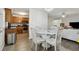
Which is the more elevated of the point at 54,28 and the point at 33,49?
the point at 54,28

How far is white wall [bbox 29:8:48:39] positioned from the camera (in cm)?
238

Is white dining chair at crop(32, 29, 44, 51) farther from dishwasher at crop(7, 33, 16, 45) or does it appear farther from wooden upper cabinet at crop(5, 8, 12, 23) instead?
wooden upper cabinet at crop(5, 8, 12, 23)

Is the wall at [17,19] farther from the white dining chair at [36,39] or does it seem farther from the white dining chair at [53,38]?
the white dining chair at [53,38]

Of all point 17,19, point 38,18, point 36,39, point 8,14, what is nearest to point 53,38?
point 36,39

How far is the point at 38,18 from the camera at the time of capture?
7.88 ft

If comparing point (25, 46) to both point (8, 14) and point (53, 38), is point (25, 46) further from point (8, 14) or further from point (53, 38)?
point (8, 14)

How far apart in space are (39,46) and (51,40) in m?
0.31

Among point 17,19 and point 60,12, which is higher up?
point 60,12

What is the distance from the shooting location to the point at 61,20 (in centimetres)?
238

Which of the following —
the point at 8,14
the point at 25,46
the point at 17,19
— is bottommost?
the point at 25,46

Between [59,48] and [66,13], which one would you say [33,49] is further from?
[66,13]

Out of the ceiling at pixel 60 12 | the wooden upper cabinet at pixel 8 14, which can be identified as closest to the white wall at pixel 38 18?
the ceiling at pixel 60 12
